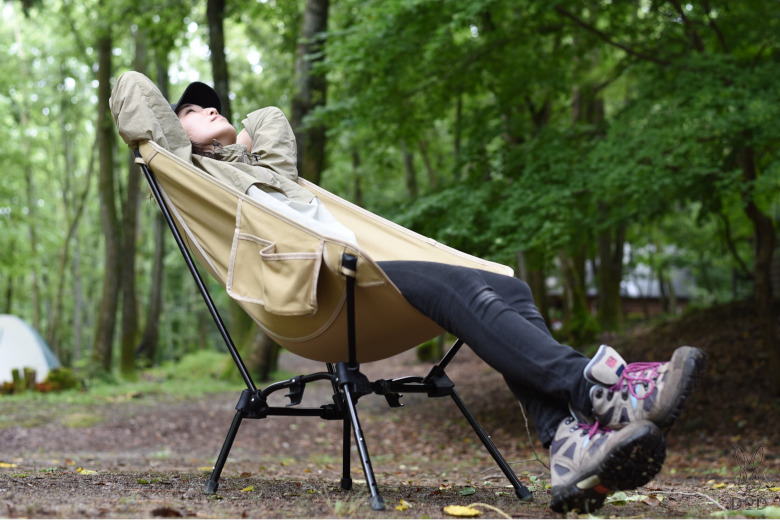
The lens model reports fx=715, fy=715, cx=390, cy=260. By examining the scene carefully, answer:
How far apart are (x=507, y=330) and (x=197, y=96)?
1.91 metres

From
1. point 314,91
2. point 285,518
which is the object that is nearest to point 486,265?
point 285,518

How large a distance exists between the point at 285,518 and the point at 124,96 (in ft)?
5.78

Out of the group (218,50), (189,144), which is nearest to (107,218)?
(218,50)

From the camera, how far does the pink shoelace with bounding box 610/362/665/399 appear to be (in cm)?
189

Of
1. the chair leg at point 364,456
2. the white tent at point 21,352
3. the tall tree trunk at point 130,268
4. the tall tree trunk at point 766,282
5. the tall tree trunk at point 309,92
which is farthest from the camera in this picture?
the tall tree trunk at point 130,268

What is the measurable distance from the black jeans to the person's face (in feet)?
3.81

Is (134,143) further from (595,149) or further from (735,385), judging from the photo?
(735,385)

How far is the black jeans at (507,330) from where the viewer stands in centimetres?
201

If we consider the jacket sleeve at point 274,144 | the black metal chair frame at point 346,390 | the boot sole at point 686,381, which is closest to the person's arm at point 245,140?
the jacket sleeve at point 274,144

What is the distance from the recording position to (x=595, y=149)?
655 cm

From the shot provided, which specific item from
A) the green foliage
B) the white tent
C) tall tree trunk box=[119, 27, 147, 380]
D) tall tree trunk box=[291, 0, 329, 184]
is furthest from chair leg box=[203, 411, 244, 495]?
tall tree trunk box=[119, 27, 147, 380]

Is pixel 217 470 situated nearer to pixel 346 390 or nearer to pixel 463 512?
pixel 346 390

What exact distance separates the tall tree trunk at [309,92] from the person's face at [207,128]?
5879 millimetres

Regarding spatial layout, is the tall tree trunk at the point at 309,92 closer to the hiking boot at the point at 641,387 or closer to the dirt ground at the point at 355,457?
the dirt ground at the point at 355,457
